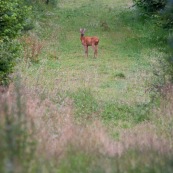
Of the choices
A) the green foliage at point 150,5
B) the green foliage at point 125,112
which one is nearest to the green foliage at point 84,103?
the green foliage at point 125,112

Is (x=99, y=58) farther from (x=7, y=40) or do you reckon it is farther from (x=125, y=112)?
(x=125, y=112)

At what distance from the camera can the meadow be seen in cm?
583

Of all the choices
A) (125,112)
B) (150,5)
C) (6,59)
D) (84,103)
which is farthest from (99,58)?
(125,112)

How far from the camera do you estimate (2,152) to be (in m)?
4.75

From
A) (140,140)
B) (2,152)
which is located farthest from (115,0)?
(2,152)

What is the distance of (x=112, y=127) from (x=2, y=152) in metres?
6.04

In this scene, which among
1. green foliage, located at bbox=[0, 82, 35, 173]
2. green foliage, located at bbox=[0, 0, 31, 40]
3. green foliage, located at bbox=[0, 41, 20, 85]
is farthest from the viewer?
green foliage, located at bbox=[0, 0, 31, 40]

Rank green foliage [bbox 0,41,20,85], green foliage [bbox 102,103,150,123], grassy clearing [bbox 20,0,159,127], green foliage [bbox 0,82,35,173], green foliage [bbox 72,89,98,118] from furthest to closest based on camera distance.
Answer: grassy clearing [bbox 20,0,159,127] < green foliage [bbox 0,41,20,85] < green foliage [bbox 72,89,98,118] < green foliage [bbox 102,103,150,123] < green foliage [bbox 0,82,35,173]

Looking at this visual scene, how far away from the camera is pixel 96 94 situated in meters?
14.6

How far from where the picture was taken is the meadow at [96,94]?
19.1 feet

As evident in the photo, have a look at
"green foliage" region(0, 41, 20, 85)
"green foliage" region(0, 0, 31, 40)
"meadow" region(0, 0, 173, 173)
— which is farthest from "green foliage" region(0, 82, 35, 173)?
"green foliage" region(0, 0, 31, 40)

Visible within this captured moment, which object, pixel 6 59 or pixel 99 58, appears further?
pixel 99 58

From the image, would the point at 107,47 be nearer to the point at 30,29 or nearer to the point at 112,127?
the point at 30,29

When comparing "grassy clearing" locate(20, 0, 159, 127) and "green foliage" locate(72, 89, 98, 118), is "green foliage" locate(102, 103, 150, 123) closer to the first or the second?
"grassy clearing" locate(20, 0, 159, 127)
